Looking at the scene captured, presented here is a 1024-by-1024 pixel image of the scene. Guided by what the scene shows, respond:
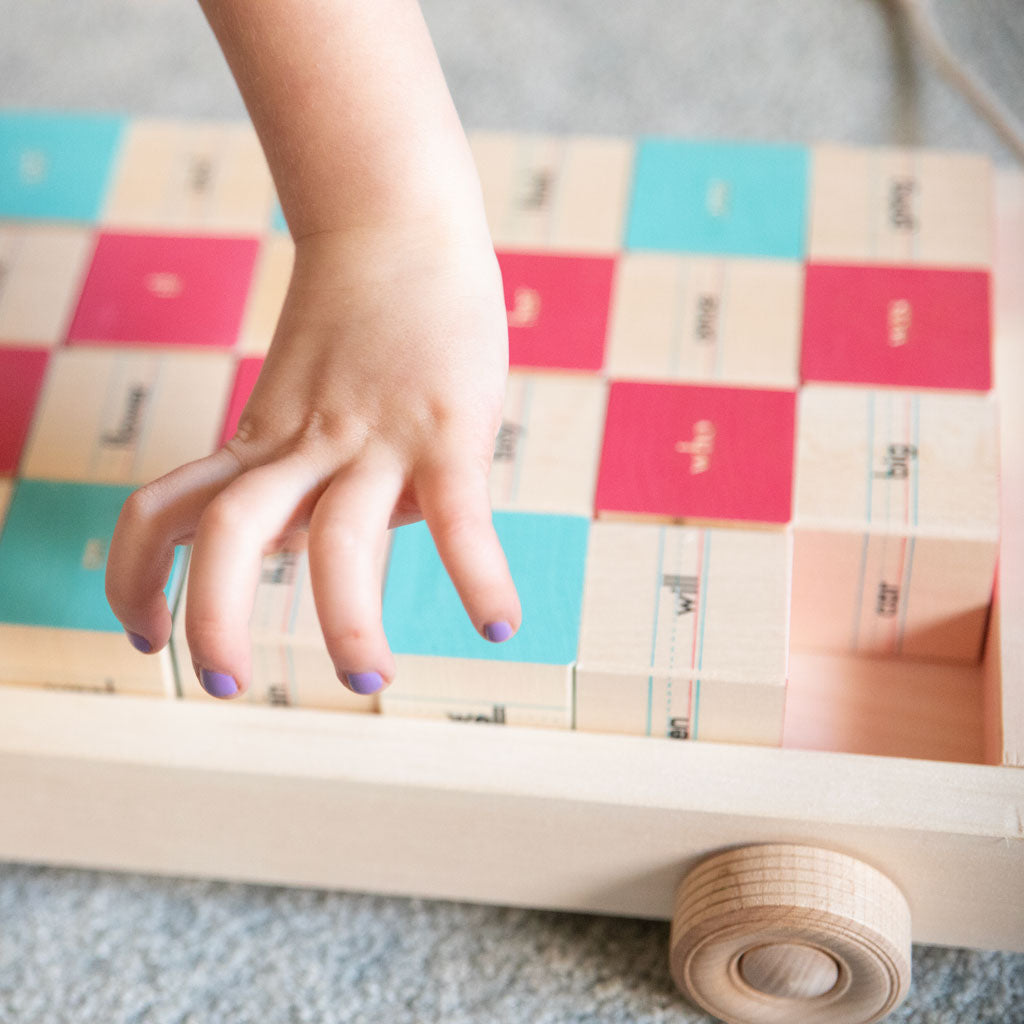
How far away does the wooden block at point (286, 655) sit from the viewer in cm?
52

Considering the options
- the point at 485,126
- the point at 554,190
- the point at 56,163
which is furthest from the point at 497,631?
the point at 485,126

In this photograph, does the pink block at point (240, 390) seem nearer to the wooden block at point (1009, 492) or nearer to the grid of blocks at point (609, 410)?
the grid of blocks at point (609, 410)

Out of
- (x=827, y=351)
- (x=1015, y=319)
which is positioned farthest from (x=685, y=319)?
(x=1015, y=319)

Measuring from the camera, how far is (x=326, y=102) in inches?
19.0

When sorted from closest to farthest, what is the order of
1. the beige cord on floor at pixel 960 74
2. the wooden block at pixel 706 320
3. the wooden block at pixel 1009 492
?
the wooden block at pixel 1009 492 → the wooden block at pixel 706 320 → the beige cord on floor at pixel 960 74

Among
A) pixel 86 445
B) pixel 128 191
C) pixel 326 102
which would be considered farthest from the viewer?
pixel 128 191

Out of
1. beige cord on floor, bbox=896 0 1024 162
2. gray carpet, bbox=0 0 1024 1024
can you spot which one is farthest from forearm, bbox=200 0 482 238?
beige cord on floor, bbox=896 0 1024 162

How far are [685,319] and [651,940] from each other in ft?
1.00

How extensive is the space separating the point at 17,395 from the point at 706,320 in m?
0.35

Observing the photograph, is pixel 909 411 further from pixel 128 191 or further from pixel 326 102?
pixel 128 191

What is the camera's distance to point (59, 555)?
0.55 meters

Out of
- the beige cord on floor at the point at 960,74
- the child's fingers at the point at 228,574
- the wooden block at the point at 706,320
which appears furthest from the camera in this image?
the beige cord on floor at the point at 960,74

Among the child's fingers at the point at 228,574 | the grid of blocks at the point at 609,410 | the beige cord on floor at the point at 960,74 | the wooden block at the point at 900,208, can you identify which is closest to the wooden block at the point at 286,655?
the grid of blocks at the point at 609,410

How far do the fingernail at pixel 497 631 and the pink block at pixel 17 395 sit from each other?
294mm
